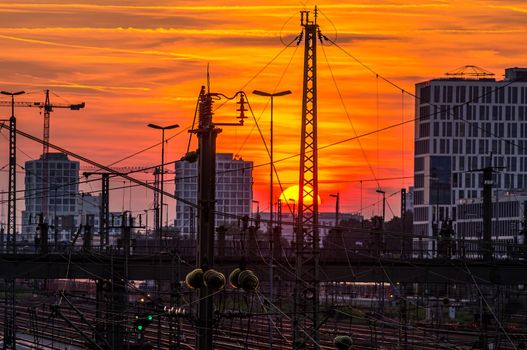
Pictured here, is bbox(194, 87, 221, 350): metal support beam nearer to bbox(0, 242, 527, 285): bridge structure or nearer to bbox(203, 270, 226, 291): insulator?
bbox(203, 270, 226, 291): insulator

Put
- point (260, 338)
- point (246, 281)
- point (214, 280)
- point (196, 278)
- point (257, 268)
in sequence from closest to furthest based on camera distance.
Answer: point (214, 280), point (196, 278), point (246, 281), point (257, 268), point (260, 338)

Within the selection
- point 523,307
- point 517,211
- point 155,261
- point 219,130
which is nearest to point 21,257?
point 155,261

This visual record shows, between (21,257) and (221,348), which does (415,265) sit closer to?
(221,348)

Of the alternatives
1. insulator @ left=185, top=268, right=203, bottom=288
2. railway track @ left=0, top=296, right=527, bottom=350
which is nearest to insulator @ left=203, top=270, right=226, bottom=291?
insulator @ left=185, top=268, right=203, bottom=288

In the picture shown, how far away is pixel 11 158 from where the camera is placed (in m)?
85.4

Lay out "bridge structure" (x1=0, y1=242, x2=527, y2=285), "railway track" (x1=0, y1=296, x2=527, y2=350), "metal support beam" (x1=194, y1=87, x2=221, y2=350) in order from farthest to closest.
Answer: "railway track" (x1=0, y1=296, x2=527, y2=350) → "bridge structure" (x1=0, y1=242, x2=527, y2=285) → "metal support beam" (x1=194, y1=87, x2=221, y2=350)

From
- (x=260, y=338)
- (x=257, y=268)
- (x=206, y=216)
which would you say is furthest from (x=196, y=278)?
(x=260, y=338)

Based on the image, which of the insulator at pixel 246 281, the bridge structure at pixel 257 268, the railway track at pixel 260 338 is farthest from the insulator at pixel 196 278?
the bridge structure at pixel 257 268

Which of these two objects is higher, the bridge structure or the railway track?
the bridge structure

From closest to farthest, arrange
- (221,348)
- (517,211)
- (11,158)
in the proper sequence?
(221,348) < (11,158) < (517,211)

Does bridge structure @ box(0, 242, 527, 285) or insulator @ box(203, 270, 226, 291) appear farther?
bridge structure @ box(0, 242, 527, 285)

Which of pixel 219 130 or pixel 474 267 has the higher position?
pixel 219 130

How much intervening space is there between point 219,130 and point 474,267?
41485 mm

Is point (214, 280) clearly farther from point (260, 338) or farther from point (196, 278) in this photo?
point (260, 338)
